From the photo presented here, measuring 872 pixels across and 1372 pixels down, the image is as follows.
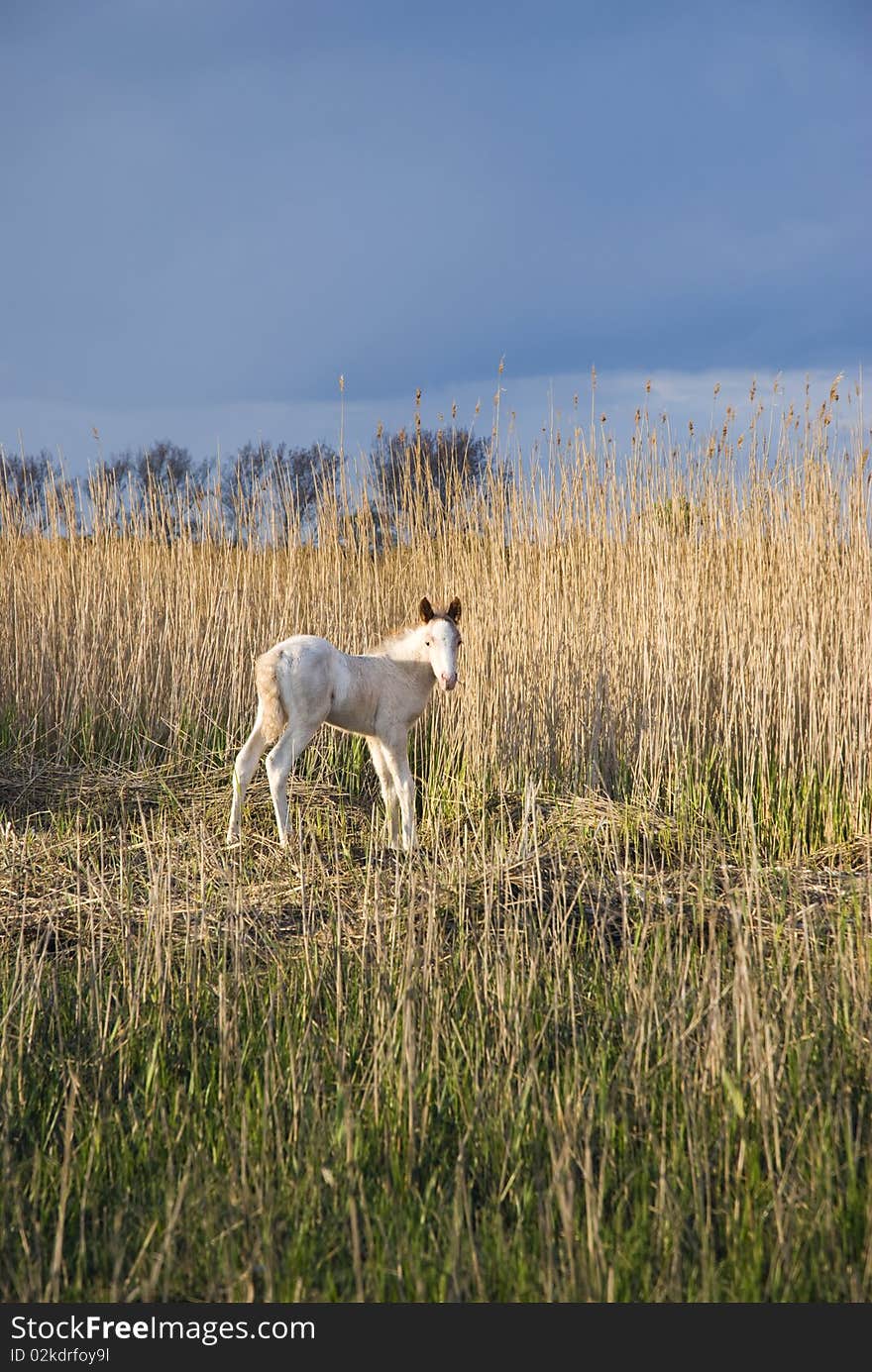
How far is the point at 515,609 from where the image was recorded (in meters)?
6.24

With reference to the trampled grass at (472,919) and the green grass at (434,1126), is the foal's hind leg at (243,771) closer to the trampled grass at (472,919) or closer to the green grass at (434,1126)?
the trampled grass at (472,919)

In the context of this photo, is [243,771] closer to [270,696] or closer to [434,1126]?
[270,696]

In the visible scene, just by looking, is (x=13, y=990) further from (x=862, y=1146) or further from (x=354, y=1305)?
(x=862, y=1146)

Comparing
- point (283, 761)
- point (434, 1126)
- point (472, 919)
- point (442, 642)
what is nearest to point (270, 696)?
point (283, 761)

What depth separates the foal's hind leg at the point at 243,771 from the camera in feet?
16.5

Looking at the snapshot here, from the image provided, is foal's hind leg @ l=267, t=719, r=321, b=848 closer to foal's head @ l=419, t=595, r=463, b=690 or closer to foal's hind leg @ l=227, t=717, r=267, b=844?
foal's hind leg @ l=227, t=717, r=267, b=844

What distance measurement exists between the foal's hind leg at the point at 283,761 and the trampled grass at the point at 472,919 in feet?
0.79

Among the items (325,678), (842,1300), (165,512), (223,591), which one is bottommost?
(842,1300)

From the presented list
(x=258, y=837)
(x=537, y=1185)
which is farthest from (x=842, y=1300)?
(x=258, y=837)

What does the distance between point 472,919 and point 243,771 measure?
4.63 ft

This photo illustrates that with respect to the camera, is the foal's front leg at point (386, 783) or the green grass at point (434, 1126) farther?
the foal's front leg at point (386, 783)

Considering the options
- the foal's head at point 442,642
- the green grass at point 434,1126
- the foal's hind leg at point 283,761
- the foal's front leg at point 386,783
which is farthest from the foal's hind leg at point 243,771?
the green grass at point 434,1126

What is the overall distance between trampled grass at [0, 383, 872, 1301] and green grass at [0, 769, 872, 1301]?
13 mm

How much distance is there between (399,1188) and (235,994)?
0.73 m
